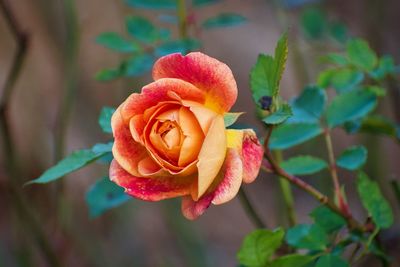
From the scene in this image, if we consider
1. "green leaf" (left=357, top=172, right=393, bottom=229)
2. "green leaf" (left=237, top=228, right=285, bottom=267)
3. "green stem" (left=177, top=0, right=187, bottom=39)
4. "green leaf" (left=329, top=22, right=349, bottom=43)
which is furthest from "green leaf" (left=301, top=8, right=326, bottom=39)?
"green leaf" (left=237, top=228, right=285, bottom=267)

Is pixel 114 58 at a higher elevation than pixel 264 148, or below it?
below

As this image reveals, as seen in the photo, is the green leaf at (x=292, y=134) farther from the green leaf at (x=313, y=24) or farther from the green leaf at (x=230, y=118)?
the green leaf at (x=313, y=24)

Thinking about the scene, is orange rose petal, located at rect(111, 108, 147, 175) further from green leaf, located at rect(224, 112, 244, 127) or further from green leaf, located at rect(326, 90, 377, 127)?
green leaf, located at rect(326, 90, 377, 127)

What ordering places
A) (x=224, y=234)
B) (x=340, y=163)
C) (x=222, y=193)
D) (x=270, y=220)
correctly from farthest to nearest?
(x=224, y=234) → (x=270, y=220) → (x=340, y=163) → (x=222, y=193)

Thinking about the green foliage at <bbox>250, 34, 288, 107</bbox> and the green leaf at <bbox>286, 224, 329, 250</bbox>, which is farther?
the green leaf at <bbox>286, 224, 329, 250</bbox>

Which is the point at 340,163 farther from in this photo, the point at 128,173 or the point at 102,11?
the point at 102,11

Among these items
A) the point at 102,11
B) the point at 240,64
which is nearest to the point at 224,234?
the point at 240,64
